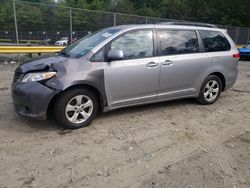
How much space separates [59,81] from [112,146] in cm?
128

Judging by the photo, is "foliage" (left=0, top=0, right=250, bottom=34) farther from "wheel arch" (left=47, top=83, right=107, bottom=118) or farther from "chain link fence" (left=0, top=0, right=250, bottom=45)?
"wheel arch" (left=47, top=83, right=107, bottom=118)

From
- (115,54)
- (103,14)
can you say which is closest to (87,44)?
(115,54)

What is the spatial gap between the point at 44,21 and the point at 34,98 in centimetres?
1009

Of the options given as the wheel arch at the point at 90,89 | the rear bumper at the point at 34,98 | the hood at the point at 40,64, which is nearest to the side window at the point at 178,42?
the wheel arch at the point at 90,89

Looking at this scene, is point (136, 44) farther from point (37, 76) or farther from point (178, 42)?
point (37, 76)

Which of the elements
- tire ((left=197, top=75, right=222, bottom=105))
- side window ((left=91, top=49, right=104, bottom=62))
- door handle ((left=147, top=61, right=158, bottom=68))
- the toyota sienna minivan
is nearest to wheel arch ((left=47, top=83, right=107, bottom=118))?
the toyota sienna minivan

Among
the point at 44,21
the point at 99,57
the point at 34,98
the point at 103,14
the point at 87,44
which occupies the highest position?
the point at 103,14

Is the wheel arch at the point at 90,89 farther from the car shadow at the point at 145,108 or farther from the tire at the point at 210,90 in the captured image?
the tire at the point at 210,90

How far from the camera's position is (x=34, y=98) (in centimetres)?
395

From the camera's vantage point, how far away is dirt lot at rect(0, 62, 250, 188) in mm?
3027

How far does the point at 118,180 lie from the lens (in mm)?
3002

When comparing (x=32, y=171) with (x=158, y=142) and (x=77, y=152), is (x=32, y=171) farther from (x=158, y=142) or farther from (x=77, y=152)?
(x=158, y=142)

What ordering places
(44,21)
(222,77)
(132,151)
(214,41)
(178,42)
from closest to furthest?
1. (132,151)
2. (178,42)
3. (214,41)
4. (222,77)
5. (44,21)

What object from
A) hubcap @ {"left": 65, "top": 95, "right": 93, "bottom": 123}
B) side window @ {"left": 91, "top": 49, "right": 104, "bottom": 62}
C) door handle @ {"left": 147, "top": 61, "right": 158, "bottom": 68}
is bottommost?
hubcap @ {"left": 65, "top": 95, "right": 93, "bottom": 123}
